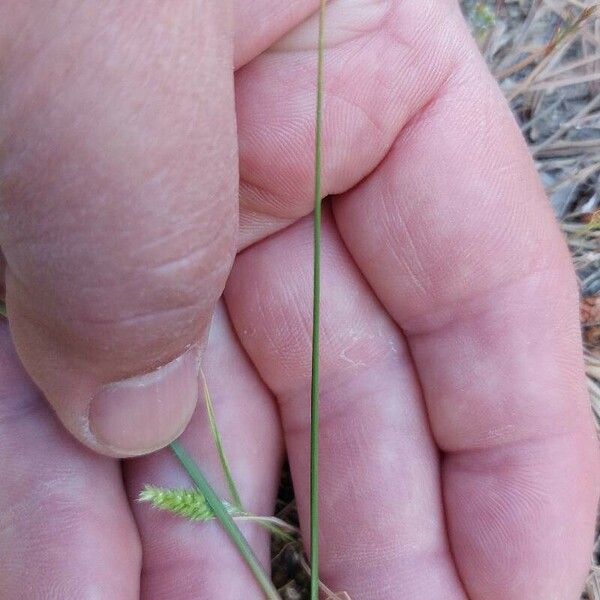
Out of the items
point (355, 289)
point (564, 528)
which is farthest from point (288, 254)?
point (564, 528)

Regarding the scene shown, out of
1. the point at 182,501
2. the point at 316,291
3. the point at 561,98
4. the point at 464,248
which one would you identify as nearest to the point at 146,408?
the point at 182,501

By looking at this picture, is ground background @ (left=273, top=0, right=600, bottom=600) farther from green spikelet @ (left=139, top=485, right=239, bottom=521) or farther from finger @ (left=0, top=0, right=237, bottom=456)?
finger @ (left=0, top=0, right=237, bottom=456)

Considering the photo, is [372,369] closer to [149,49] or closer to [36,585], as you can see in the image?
[36,585]

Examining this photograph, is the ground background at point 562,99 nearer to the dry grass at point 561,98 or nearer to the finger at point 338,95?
the dry grass at point 561,98

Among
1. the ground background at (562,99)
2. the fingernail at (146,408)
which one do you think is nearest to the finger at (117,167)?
the fingernail at (146,408)

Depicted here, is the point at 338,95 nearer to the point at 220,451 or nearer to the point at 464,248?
the point at 464,248
